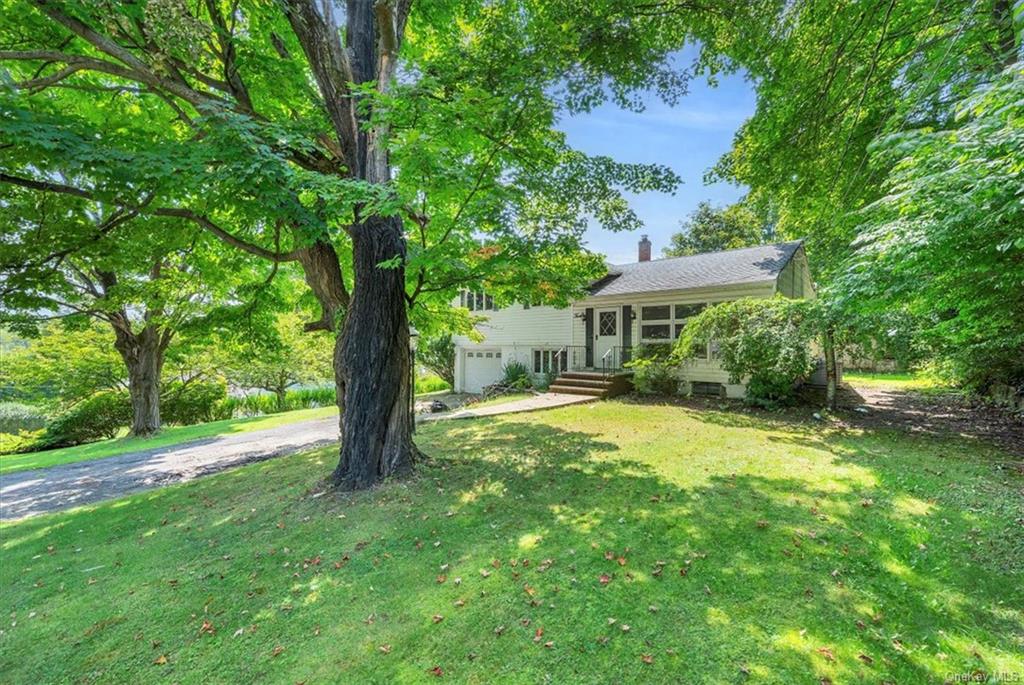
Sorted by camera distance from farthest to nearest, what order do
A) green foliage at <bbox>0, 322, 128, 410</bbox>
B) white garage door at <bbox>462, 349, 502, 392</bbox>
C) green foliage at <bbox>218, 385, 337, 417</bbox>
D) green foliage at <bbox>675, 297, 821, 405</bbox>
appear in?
green foliage at <bbox>218, 385, 337, 417</bbox>, white garage door at <bbox>462, 349, 502, 392</bbox>, green foliage at <bbox>0, 322, 128, 410</bbox>, green foliage at <bbox>675, 297, 821, 405</bbox>

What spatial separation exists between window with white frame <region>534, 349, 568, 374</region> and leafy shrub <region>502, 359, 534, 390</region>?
1.88 ft

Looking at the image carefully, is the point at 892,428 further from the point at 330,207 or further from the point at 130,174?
the point at 130,174

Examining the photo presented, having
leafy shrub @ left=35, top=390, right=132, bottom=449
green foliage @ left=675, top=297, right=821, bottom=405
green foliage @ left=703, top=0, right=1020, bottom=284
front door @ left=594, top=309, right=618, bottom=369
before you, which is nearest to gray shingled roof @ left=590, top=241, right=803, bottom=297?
front door @ left=594, top=309, right=618, bottom=369

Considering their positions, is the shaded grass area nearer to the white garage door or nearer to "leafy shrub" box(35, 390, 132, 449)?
the white garage door

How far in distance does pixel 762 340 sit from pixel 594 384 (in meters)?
4.97

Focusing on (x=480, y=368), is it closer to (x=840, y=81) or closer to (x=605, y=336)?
(x=605, y=336)

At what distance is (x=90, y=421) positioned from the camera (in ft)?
50.8

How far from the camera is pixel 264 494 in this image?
6.22m

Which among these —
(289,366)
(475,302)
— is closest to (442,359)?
(475,302)

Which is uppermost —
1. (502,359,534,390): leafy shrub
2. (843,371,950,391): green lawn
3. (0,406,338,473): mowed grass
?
(502,359,534,390): leafy shrub

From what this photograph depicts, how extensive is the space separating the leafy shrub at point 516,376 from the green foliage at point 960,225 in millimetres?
11353

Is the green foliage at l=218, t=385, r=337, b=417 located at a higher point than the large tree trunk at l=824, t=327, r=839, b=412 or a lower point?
lower

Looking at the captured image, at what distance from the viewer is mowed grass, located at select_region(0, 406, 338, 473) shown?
11133mm

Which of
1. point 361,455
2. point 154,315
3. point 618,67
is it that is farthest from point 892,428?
point 154,315
